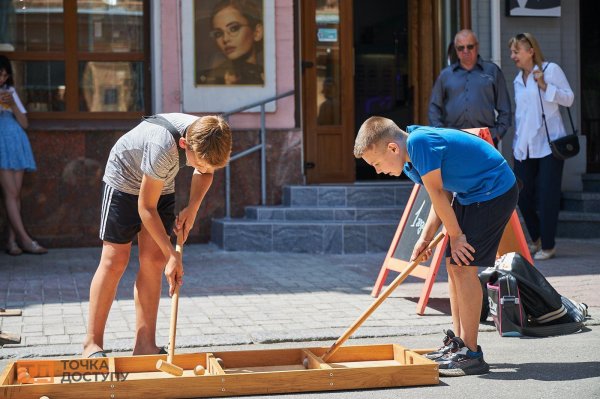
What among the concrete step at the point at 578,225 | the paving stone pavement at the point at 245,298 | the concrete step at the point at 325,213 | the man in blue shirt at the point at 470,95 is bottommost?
the paving stone pavement at the point at 245,298

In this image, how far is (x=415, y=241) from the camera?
7.63m

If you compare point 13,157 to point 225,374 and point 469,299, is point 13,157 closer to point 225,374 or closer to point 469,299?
point 225,374

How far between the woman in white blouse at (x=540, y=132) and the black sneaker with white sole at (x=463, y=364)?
474cm

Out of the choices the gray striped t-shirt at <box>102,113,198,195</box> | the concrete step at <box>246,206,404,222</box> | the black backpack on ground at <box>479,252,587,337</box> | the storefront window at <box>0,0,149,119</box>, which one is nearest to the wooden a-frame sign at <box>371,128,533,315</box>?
the black backpack on ground at <box>479,252,587,337</box>

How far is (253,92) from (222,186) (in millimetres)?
1139

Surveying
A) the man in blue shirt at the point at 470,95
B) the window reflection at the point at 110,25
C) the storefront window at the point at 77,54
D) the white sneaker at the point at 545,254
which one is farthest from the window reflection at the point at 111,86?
the white sneaker at the point at 545,254

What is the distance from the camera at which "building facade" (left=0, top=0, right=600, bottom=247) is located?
11.2 m

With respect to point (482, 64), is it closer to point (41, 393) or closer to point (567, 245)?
point (567, 245)

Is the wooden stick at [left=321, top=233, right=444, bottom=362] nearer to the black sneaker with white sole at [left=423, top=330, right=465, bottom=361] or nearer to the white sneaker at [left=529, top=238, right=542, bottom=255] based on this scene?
the black sneaker with white sole at [left=423, top=330, right=465, bottom=361]

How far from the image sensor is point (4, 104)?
1058 centimetres

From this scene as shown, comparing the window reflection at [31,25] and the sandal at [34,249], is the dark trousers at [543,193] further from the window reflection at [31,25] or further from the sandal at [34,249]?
the window reflection at [31,25]

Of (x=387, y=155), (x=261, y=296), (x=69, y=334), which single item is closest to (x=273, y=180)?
(x=261, y=296)

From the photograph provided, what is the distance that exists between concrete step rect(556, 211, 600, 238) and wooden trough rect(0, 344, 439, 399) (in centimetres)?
670

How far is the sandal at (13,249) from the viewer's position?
1062 cm
